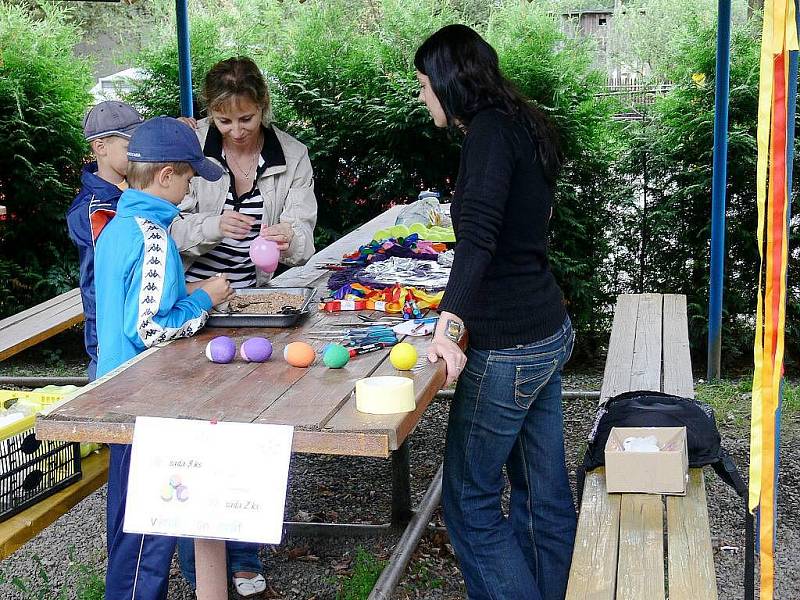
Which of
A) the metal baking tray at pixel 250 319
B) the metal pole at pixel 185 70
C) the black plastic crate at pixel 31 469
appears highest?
the metal pole at pixel 185 70

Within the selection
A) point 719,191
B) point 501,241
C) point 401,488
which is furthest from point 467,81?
point 719,191

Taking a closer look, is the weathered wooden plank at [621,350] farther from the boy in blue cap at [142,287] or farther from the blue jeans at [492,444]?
the boy in blue cap at [142,287]

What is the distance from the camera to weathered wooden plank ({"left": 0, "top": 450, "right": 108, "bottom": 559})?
7.70 feet

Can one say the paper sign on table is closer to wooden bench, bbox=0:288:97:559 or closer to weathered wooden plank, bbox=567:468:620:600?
wooden bench, bbox=0:288:97:559

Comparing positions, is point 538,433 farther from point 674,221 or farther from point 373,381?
point 674,221

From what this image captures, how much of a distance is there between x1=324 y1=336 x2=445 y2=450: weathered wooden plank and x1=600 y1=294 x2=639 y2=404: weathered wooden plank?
124 cm

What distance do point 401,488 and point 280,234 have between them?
4.29ft

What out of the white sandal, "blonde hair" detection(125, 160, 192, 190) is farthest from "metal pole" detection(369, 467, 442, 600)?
"blonde hair" detection(125, 160, 192, 190)

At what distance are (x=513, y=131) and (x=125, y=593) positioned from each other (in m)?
1.53

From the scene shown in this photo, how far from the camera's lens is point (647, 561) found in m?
2.35

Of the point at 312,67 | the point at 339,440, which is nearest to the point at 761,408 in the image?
the point at 339,440

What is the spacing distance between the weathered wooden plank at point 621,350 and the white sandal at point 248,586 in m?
1.31

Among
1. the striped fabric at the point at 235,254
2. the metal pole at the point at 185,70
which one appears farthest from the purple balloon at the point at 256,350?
the metal pole at the point at 185,70

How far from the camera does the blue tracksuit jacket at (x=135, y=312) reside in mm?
2326
